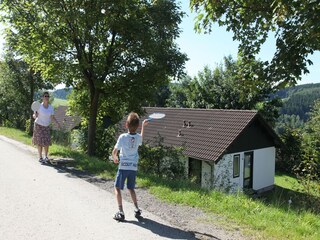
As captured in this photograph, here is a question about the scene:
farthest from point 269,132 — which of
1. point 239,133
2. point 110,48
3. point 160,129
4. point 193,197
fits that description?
point 193,197

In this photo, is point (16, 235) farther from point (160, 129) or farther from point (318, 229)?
point (160, 129)

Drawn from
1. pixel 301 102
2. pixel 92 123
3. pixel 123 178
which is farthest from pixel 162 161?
pixel 301 102

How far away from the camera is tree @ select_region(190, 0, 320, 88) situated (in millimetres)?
5535

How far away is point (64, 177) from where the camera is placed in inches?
274

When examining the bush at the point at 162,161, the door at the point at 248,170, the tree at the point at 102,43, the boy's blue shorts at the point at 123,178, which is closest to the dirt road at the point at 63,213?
the boy's blue shorts at the point at 123,178

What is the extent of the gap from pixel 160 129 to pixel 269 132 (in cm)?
753

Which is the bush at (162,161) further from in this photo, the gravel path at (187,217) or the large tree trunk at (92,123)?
the gravel path at (187,217)

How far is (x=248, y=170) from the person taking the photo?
2038cm

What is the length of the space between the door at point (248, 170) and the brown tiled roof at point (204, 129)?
6.91 feet

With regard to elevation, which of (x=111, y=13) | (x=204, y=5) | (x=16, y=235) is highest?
(x=111, y=13)

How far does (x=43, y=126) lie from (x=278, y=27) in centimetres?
620

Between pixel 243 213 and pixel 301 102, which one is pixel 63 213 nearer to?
pixel 243 213

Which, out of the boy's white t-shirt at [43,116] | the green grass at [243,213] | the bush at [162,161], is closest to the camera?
the green grass at [243,213]

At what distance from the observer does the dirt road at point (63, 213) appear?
411 centimetres
